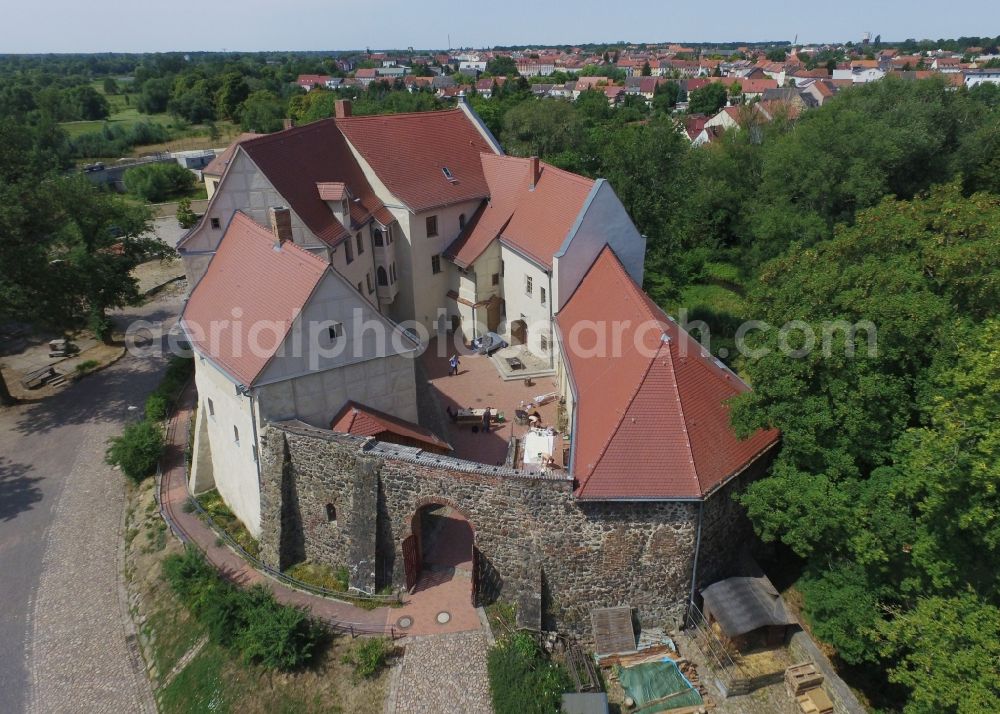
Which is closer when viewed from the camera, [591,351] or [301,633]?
[301,633]

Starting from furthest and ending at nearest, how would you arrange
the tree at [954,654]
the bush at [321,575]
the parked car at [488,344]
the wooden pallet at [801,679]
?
the parked car at [488,344]
the bush at [321,575]
the wooden pallet at [801,679]
the tree at [954,654]

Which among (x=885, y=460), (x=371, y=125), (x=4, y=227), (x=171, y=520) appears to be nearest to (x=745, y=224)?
(x=371, y=125)

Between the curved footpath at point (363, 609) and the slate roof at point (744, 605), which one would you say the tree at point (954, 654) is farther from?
the curved footpath at point (363, 609)

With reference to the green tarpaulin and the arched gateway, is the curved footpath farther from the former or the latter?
the green tarpaulin

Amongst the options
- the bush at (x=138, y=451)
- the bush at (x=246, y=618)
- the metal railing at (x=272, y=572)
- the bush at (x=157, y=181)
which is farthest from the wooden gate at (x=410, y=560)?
the bush at (x=157, y=181)

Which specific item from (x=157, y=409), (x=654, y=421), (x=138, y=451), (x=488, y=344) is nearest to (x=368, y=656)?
(x=654, y=421)

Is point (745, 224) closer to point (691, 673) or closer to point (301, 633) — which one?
point (691, 673)
